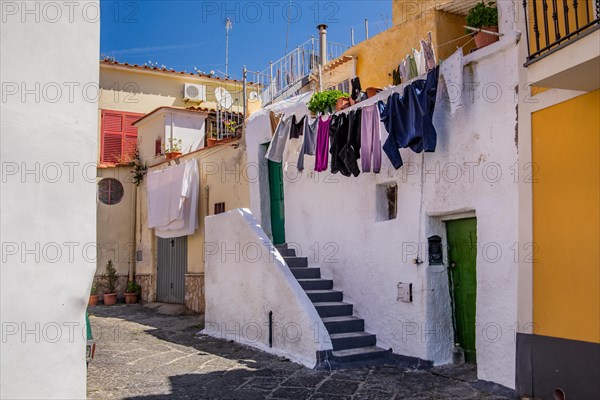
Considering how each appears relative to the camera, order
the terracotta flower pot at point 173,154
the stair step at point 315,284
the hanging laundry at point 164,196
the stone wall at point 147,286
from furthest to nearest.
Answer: the stone wall at point 147,286 < the terracotta flower pot at point 173,154 < the hanging laundry at point 164,196 < the stair step at point 315,284

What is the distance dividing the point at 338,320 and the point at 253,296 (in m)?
1.92

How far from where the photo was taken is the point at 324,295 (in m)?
10.4

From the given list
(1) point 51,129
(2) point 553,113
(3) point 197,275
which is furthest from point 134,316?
(2) point 553,113

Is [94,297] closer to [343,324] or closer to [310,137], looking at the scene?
[310,137]

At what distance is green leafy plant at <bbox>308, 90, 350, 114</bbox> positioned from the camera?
11.0 metres

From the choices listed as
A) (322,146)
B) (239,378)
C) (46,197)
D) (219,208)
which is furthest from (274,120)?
(46,197)

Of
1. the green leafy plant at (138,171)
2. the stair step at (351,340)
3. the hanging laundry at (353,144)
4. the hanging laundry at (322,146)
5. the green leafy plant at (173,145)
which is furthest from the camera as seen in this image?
the green leafy plant at (138,171)

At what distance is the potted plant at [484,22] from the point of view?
8117mm

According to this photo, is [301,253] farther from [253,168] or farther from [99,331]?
[99,331]

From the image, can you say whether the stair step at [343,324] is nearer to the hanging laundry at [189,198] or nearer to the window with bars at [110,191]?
the hanging laundry at [189,198]

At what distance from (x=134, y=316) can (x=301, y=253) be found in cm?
A: 598

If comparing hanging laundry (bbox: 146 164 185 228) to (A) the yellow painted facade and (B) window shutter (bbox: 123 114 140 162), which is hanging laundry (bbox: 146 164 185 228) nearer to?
(B) window shutter (bbox: 123 114 140 162)

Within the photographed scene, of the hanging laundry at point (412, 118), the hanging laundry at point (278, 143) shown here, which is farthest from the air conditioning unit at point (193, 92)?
the hanging laundry at point (412, 118)

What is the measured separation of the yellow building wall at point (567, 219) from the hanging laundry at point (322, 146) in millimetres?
4209
